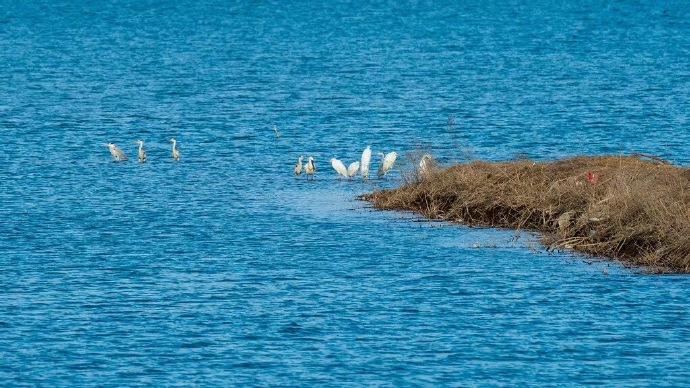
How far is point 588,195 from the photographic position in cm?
2894

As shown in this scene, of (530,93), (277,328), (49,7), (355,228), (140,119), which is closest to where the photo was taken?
(277,328)

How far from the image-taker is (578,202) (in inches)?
1149

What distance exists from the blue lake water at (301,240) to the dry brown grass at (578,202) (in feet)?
1.36

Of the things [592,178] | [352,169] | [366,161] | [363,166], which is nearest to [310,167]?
[352,169]

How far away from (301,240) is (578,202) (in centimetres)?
453

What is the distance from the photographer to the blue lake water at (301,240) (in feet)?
76.1

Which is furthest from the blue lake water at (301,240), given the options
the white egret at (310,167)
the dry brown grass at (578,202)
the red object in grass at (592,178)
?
the red object in grass at (592,178)

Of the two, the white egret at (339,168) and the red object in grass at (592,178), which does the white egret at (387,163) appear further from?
the red object in grass at (592,178)

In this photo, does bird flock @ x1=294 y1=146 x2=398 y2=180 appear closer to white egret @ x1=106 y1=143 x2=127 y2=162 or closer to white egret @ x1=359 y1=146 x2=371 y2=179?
white egret @ x1=359 y1=146 x2=371 y2=179

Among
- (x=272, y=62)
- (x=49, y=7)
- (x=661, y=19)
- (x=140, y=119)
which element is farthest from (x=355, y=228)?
(x=49, y=7)

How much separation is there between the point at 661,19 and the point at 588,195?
77.5 metres

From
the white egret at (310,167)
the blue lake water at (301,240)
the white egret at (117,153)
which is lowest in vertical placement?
the blue lake water at (301,240)

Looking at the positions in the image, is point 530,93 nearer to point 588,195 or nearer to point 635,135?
point 635,135

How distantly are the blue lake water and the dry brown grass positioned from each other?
415 millimetres
